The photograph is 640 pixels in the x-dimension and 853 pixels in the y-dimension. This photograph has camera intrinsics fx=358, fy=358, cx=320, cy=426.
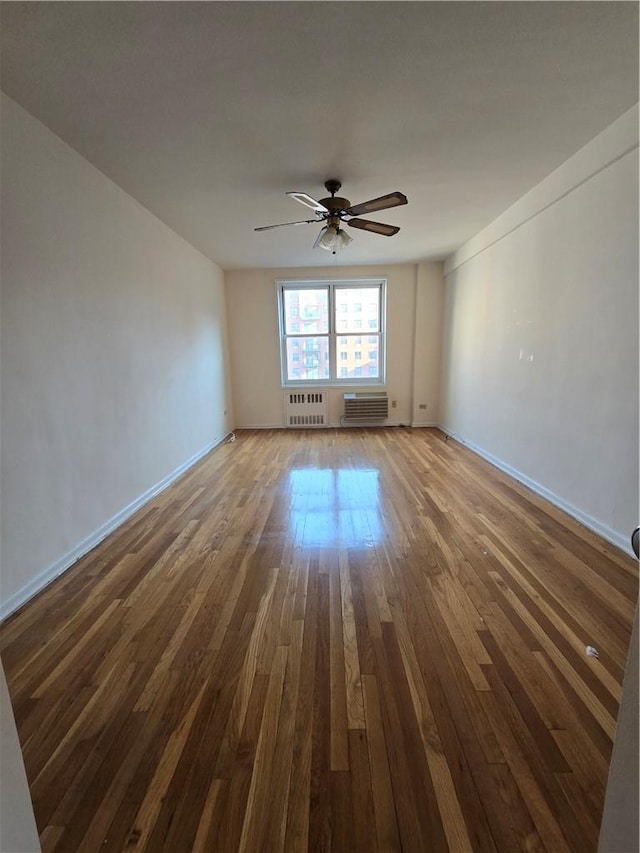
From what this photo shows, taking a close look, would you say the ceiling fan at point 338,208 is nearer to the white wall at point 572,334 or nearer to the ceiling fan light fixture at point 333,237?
the ceiling fan light fixture at point 333,237

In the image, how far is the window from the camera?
6098 mm

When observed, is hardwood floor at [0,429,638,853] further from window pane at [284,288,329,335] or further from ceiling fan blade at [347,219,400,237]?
window pane at [284,288,329,335]

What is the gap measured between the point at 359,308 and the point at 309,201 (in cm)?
364

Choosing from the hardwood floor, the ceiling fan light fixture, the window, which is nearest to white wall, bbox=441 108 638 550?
the hardwood floor

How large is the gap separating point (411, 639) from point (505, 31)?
271 cm

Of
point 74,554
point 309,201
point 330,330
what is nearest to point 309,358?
point 330,330

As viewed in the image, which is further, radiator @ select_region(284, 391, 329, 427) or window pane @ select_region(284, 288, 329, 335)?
radiator @ select_region(284, 391, 329, 427)

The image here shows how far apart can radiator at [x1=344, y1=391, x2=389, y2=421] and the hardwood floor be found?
3.52m

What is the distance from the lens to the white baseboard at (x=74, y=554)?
6.12 feet

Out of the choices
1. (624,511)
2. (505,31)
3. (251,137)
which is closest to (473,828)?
(624,511)

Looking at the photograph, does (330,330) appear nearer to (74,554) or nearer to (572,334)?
→ (572,334)

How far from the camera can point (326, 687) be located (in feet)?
4.55

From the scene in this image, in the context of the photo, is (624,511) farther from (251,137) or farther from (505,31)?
(251,137)

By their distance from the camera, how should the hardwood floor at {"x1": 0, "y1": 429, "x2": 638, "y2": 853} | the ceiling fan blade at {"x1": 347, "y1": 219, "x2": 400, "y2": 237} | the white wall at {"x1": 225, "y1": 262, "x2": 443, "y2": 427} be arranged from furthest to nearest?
the white wall at {"x1": 225, "y1": 262, "x2": 443, "y2": 427}
the ceiling fan blade at {"x1": 347, "y1": 219, "x2": 400, "y2": 237}
the hardwood floor at {"x1": 0, "y1": 429, "x2": 638, "y2": 853}
